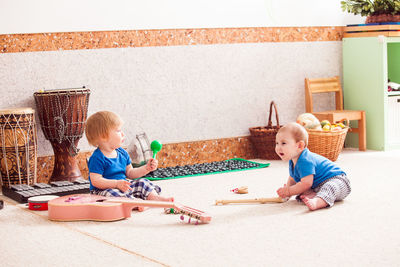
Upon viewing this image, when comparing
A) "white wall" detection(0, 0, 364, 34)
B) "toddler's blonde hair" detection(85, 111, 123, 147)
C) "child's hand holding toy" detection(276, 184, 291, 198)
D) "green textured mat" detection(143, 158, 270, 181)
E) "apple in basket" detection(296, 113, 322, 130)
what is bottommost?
"green textured mat" detection(143, 158, 270, 181)

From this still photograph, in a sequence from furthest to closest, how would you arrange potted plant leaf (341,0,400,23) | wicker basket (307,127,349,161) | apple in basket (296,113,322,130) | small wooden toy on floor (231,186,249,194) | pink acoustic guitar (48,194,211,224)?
potted plant leaf (341,0,400,23), apple in basket (296,113,322,130), wicker basket (307,127,349,161), small wooden toy on floor (231,186,249,194), pink acoustic guitar (48,194,211,224)

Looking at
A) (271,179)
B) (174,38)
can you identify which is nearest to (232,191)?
(271,179)

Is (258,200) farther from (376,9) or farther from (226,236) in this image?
(376,9)

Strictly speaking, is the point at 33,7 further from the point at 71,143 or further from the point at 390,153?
the point at 390,153

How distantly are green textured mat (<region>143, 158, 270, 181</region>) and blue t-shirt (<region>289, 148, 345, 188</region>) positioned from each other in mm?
1259

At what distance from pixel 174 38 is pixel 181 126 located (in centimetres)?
71

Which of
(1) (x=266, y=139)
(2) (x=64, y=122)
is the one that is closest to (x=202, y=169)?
(1) (x=266, y=139)

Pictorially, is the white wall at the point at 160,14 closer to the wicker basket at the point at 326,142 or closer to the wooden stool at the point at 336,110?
the wooden stool at the point at 336,110

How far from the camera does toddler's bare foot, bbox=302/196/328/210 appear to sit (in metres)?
3.07

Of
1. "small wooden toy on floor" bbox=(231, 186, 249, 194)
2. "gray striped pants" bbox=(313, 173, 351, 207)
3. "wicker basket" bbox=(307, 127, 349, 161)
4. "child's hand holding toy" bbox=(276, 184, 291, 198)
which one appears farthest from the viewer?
"wicker basket" bbox=(307, 127, 349, 161)

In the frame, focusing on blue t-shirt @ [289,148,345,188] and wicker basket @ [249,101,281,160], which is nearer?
blue t-shirt @ [289,148,345,188]

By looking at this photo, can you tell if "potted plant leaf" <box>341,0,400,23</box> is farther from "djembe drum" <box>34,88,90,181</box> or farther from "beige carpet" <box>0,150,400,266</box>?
"djembe drum" <box>34,88,90,181</box>

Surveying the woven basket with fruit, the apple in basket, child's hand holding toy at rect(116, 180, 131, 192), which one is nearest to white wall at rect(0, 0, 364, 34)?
the apple in basket

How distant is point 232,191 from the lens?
3.75m
